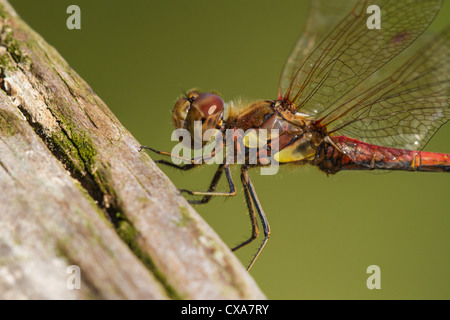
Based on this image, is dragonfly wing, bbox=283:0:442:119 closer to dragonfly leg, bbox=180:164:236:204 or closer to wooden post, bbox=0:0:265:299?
dragonfly leg, bbox=180:164:236:204

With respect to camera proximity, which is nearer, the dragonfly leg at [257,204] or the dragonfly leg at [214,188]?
the dragonfly leg at [214,188]

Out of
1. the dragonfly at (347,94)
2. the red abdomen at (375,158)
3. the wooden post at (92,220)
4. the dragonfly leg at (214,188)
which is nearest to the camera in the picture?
the wooden post at (92,220)

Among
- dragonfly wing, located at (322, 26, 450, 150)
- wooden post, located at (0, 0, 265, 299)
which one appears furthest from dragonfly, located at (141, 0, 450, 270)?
wooden post, located at (0, 0, 265, 299)

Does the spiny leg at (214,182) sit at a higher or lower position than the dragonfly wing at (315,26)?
lower

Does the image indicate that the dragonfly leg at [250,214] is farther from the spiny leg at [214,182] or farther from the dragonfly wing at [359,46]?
the dragonfly wing at [359,46]

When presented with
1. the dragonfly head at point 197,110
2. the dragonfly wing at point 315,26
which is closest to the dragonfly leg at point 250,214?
the dragonfly head at point 197,110

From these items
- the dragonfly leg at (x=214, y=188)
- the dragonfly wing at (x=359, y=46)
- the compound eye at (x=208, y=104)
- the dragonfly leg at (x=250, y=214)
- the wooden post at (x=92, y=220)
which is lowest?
the dragonfly leg at (x=250, y=214)

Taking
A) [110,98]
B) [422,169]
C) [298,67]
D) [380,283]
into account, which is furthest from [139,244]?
[110,98]

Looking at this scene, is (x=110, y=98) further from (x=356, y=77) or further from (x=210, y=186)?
(x=356, y=77)
